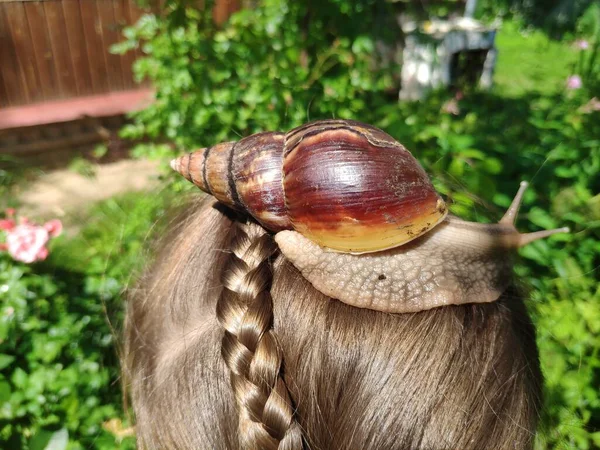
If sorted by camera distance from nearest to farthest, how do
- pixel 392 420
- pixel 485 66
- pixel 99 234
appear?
pixel 392 420, pixel 99 234, pixel 485 66

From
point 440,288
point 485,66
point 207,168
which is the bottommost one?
point 485,66

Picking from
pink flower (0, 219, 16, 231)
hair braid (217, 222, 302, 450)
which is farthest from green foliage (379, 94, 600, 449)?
pink flower (0, 219, 16, 231)

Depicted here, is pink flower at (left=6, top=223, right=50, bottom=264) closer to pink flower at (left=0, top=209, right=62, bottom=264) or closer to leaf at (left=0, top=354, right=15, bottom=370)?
pink flower at (left=0, top=209, right=62, bottom=264)

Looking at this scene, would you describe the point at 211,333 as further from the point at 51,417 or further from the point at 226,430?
the point at 51,417

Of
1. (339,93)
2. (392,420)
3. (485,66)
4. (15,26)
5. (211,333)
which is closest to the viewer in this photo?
(392,420)

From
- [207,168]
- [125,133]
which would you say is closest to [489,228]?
[207,168]

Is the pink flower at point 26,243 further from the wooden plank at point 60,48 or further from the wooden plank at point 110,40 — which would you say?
the wooden plank at point 60,48
